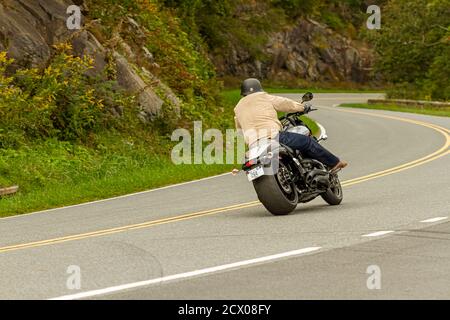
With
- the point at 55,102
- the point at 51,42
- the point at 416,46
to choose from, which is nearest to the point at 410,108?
the point at 416,46

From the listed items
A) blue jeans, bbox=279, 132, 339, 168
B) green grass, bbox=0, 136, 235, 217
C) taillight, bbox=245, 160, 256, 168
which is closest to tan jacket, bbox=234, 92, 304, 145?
blue jeans, bbox=279, 132, 339, 168

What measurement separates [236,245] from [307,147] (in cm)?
342

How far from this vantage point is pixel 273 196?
45.2ft

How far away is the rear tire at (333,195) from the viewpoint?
49.4 ft

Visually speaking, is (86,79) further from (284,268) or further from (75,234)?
(284,268)

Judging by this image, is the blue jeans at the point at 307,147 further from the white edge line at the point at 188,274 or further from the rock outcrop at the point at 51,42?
the rock outcrop at the point at 51,42

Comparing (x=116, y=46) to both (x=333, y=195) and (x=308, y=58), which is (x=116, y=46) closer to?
(x=333, y=195)

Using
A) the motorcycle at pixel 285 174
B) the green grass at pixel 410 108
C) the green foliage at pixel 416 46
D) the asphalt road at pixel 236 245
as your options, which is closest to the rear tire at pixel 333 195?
the motorcycle at pixel 285 174

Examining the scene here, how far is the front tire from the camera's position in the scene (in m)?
13.7

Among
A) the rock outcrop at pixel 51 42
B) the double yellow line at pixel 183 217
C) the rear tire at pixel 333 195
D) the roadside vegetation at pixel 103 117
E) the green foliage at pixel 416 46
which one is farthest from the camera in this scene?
the green foliage at pixel 416 46

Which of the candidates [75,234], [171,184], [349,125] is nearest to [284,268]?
[75,234]

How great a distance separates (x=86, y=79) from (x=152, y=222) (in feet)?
37.1

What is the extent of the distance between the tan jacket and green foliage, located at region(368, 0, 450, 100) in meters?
50.3

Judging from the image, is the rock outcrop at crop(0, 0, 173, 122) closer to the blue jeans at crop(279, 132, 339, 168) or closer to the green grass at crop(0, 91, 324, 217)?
the green grass at crop(0, 91, 324, 217)
